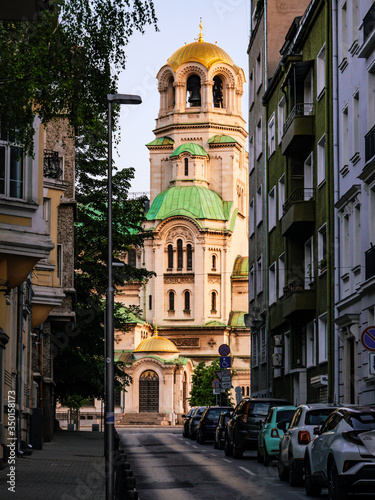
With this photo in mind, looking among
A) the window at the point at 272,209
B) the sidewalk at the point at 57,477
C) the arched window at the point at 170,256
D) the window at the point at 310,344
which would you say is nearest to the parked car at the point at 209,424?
the window at the point at 310,344

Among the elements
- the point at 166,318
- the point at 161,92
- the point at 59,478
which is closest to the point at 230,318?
the point at 166,318

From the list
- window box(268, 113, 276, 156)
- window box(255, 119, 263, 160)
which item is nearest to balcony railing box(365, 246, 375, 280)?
window box(268, 113, 276, 156)

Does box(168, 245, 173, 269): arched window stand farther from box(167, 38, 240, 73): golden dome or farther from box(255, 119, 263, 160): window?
box(255, 119, 263, 160): window

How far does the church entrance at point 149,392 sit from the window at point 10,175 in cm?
8940

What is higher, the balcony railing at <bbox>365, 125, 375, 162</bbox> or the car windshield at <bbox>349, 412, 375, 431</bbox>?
the balcony railing at <bbox>365, 125, 375, 162</bbox>

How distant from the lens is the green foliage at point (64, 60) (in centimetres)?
1298

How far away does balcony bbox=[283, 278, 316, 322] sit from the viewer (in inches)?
1315

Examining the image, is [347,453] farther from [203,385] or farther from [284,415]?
[203,385]

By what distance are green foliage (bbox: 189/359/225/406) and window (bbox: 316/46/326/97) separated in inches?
2576

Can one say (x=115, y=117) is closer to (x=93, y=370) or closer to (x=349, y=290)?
(x=349, y=290)

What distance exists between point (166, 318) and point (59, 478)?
94.8 meters

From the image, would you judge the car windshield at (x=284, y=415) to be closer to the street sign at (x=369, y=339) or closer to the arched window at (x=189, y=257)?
the street sign at (x=369, y=339)

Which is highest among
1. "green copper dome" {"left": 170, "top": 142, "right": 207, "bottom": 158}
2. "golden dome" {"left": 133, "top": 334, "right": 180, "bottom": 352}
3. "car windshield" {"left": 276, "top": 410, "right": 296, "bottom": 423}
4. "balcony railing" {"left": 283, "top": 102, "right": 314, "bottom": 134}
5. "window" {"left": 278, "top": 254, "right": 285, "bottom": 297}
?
"green copper dome" {"left": 170, "top": 142, "right": 207, "bottom": 158}

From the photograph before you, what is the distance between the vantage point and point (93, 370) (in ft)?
151
